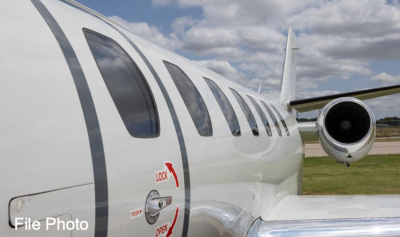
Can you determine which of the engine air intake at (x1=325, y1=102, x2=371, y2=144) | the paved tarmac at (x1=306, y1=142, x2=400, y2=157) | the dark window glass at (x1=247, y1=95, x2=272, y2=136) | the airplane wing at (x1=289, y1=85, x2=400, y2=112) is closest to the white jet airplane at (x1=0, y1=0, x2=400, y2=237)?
the dark window glass at (x1=247, y1=95, x2=272, y2=136)

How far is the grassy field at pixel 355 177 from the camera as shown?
13695 millimetres

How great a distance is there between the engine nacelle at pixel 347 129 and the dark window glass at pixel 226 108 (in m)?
3.76

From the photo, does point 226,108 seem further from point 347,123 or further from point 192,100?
point 347,123

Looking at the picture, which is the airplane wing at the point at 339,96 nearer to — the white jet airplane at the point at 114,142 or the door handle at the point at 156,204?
the white jet airplane at the point at 114,142

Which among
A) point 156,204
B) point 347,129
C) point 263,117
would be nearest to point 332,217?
point 263,117

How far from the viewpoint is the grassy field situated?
539 inches

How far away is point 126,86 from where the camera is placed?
2604mm

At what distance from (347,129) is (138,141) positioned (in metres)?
6.89

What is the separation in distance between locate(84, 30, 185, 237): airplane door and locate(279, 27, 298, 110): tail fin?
8146 mm

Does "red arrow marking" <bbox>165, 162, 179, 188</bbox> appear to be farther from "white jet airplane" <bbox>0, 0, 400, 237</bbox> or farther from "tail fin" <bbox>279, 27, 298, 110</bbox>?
"tail fin" <bbox>279, 27, 298, 110</bbox>

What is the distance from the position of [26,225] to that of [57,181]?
21cm

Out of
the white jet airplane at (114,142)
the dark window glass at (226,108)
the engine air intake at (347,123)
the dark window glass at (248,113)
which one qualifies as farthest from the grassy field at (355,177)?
the dark window glass at (226,108)

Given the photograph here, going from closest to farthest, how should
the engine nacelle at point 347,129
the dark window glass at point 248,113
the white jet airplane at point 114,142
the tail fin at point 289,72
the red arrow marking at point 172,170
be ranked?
the white jet airplane at point 114,142 → the red arrow marking at point 172,170 → the dark window glass at point 248,113 → the engine nacelle at point 347,129 → the tail fin at point 289,72

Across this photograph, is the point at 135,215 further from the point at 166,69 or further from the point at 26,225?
the point at 166,69
